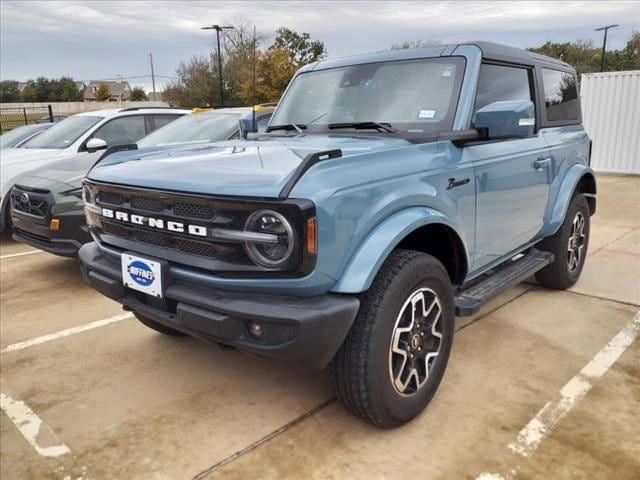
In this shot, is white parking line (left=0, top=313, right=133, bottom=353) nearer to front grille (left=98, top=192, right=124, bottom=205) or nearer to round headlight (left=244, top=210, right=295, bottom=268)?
front grille (left=98, top=192, right=124, bottom=205)

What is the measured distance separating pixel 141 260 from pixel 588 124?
13378mm

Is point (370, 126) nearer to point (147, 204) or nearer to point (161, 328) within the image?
point (147, 204)

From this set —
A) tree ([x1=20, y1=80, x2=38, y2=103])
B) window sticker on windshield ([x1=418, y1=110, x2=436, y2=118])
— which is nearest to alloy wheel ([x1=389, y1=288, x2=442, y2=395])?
window sticker on windshield ([x1=418, y1=110, x2=436, y2=118])

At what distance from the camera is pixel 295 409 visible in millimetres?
2824

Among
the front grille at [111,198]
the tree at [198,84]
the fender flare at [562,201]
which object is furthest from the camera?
the tree at [198,84]

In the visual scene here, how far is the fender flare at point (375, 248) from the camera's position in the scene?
219 centimetres

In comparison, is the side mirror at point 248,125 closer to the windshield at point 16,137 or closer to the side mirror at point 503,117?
the side mirror at point 503,117

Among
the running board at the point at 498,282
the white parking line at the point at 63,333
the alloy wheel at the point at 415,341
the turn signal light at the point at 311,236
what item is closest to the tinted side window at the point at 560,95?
the running board at the point at 498,282

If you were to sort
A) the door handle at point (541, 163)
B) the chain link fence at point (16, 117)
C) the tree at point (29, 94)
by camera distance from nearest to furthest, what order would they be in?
the door handle at point (541, 163)
the chain link fence at point (16, 117)
the tree at point (29, 94)

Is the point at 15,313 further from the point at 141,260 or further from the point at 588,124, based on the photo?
the point at 588,124

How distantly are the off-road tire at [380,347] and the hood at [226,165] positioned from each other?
1.96 feet

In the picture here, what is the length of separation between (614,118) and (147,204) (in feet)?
43.0

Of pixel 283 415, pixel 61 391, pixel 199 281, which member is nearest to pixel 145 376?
pixel 61 391

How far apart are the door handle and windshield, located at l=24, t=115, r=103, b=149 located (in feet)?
18.7
